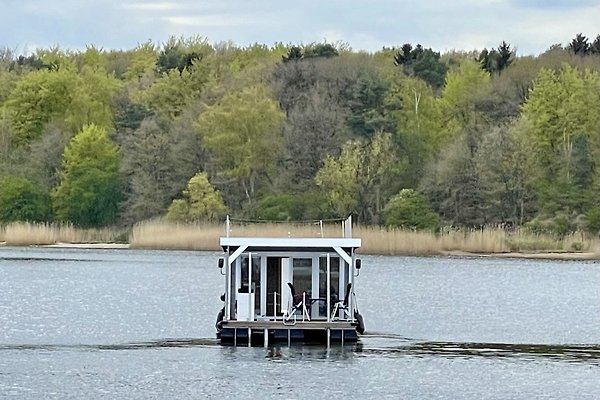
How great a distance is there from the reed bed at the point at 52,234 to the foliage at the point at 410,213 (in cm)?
1768

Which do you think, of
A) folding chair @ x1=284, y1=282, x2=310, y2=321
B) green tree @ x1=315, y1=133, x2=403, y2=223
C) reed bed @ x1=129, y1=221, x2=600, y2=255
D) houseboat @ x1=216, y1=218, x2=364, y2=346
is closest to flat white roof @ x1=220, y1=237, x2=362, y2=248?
houseboat @ x1=216, y1=218, x2=364, y2=346

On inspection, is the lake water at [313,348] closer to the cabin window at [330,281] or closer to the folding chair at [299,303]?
the folding chair at [299,303]

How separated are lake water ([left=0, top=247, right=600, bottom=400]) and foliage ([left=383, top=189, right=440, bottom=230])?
15.8 metres

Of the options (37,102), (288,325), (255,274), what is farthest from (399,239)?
(288,325)

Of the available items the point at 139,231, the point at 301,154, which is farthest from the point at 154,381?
the point at 301,154

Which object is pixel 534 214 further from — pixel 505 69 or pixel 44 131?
pixel 44 131

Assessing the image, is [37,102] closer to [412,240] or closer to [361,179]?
[361,179]

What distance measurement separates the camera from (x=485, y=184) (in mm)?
94500

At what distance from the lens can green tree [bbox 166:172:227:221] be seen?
10056cm

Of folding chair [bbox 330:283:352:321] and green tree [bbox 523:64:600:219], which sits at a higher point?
green tree [bbox 523:64:600:219]

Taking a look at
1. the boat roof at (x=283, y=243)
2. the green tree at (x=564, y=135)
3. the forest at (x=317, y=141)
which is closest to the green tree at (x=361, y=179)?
the forest at (x=317, y=141)

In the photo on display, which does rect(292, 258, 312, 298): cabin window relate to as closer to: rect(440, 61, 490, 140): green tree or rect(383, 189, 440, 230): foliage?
rect(383, 189, 440, 230): foliage

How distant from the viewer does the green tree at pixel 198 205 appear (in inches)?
3959

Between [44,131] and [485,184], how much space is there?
116ft
